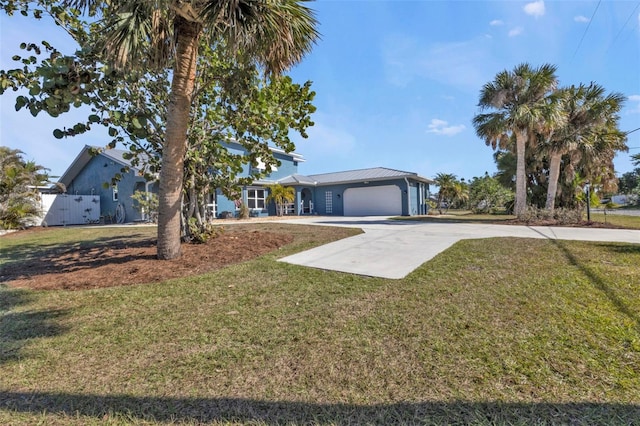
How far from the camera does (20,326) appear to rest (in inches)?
140

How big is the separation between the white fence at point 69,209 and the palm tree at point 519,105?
26.3 meters

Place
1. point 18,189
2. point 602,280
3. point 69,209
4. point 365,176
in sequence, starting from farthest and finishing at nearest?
point 365,176, point 69,209, point 18,189, point 602,280

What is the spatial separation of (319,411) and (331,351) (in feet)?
2.50

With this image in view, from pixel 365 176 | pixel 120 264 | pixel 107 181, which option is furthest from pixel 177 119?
pixel 107 181

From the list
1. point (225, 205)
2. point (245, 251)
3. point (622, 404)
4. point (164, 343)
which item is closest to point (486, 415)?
point (622, 404)

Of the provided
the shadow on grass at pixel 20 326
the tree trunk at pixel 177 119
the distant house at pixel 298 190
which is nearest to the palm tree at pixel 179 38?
the tree trunk at pixel 177 119

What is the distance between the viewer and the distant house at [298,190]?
66.1 ft

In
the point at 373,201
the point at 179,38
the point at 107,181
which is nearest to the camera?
the point at 179,38

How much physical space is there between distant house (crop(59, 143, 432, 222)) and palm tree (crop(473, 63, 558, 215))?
6379mm

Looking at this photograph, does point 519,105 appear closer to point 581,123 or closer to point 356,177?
point 581,123

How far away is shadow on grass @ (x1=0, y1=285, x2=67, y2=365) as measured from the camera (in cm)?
303

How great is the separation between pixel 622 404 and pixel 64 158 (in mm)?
28693

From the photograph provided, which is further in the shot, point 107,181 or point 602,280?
point 107,181

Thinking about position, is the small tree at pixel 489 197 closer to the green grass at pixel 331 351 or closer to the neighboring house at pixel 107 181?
the green grass at pixel 331 351
